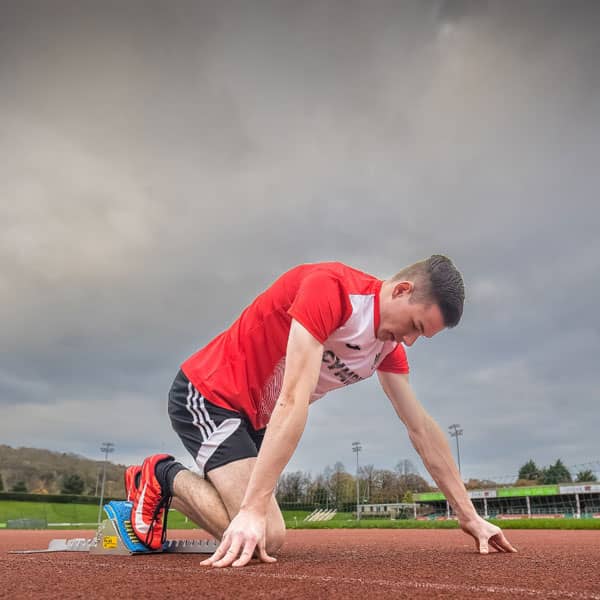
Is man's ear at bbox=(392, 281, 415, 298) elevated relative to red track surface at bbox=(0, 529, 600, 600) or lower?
elevated

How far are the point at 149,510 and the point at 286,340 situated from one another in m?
1.48

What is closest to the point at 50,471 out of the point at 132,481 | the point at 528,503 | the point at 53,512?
the point at 53,512

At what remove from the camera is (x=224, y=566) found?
2.48 m

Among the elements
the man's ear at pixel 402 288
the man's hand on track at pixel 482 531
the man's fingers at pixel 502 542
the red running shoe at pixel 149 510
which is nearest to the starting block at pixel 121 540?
the red running shoe at pixel 149 510

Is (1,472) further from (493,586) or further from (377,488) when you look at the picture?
(493,586)

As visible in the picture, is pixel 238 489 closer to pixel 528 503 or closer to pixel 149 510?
pixel 149 510

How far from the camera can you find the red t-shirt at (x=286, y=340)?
2.98 meters

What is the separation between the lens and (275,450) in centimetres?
259

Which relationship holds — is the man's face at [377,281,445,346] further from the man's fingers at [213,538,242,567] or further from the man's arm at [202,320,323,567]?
the man's fingers at [213,538,242,567]

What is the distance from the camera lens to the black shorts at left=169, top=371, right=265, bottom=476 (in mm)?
3751

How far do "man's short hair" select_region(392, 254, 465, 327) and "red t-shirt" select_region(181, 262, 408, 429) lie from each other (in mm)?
280

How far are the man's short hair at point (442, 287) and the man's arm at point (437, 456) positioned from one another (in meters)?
1.04

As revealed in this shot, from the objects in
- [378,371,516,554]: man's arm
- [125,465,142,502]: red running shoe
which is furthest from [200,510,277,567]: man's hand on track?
[378,371,516,554]: man's arm

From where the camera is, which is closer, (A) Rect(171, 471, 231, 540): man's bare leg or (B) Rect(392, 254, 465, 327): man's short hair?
(B) Rect(392, 254, 465, 327): man's short hair
